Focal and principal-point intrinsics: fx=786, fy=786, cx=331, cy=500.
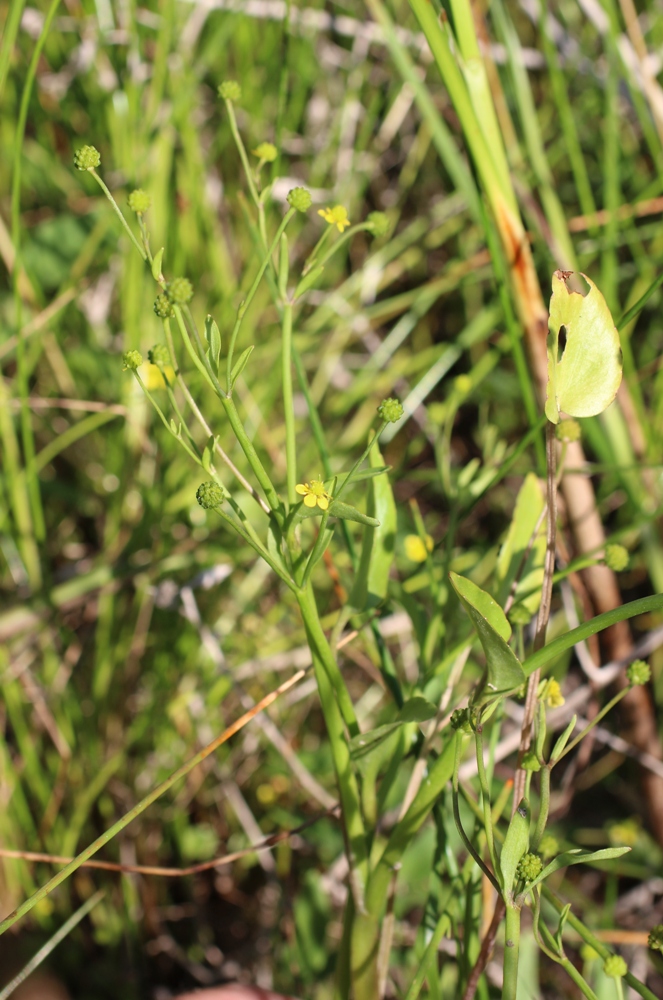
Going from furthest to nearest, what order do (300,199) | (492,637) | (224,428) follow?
(224,428) → (300,199) → (492,637)

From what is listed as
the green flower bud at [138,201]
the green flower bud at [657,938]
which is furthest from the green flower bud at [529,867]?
the green flower bud at [138,201]

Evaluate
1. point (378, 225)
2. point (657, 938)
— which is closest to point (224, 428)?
point (378, 225)

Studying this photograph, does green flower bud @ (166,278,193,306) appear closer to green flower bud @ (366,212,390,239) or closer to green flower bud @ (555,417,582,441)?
green flower bud @ (366,212,390,239)

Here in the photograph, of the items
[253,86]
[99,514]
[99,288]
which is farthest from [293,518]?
[253,86]

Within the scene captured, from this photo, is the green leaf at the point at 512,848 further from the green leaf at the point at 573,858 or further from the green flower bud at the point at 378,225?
the green flower bud at the point at 378,225

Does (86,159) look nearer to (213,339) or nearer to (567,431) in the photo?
(213,339)

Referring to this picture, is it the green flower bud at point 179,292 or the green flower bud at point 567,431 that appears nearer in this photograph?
the green flower bud at point 179,292
